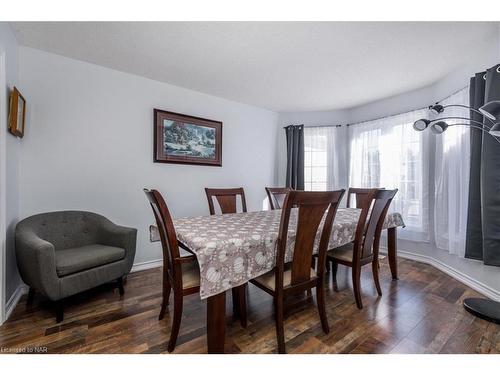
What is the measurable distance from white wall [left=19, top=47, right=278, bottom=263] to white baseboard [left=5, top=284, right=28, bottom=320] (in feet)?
2.26

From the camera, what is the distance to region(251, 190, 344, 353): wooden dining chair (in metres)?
1.27

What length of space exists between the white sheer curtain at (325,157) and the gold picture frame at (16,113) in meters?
3.56

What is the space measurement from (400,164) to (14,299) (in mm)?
4467

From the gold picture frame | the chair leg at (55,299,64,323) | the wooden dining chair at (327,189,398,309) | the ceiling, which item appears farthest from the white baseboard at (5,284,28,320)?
the wooden dining chair at (327,189,398,309)

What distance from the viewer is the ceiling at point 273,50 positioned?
1779 millimetres

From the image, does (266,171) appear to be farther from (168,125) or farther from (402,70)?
(402,70)

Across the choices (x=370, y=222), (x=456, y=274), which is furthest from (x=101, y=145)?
(x=456, y=274)

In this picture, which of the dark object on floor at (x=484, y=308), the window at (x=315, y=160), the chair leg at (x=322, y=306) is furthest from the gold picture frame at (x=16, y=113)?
the dark object on floor at (x=484, y=308)

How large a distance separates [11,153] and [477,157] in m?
4.12

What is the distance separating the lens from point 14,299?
6.07ft

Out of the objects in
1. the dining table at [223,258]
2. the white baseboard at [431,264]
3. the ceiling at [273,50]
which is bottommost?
the white baseboard at [431,264]

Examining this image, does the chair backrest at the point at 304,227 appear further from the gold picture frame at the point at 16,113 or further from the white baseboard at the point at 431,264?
the gold picture frame at the point at 16,113

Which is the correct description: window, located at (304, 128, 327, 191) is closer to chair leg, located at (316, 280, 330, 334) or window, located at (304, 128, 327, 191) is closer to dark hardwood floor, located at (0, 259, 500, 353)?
dark hardwood floor, located at (0, 259, 500, 353)

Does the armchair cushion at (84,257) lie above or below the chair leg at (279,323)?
above
